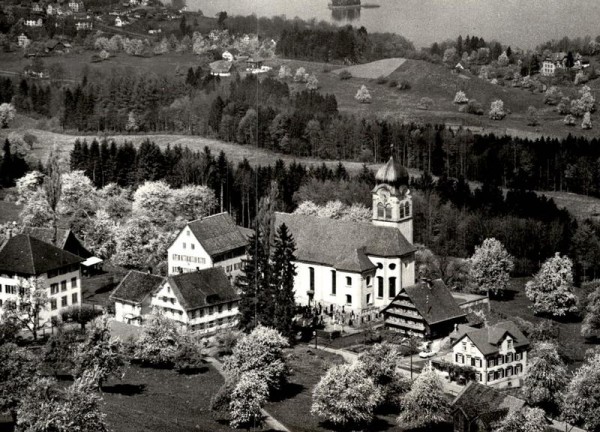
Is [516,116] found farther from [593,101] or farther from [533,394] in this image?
[533,394]

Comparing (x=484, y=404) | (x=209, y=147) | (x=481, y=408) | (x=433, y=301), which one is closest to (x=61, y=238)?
(x=433, y=301)

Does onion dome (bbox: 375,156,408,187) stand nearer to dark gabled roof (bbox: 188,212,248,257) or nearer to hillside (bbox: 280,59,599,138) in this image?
dark gabled roof (bbox: 188,212,248,257)

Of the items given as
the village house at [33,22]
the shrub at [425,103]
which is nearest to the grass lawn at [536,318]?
the shrub at [425,103]

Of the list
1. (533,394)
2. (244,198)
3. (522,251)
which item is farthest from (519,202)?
(533,394)

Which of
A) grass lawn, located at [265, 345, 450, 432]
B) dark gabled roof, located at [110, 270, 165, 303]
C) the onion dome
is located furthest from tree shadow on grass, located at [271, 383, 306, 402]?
the onion dome

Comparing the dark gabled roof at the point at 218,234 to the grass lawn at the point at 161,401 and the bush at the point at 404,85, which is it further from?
the bush at the point at 404,85

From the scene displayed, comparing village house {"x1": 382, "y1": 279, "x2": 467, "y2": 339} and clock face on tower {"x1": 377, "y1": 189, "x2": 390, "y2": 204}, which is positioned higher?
clock face on tower {"x1": 377, "y1": 189, "x2": 390, "y2": 204}

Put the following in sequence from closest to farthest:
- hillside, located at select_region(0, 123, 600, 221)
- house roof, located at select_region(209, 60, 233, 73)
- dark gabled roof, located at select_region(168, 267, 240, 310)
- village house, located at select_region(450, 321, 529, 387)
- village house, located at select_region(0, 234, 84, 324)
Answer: village house, located at select_region(450, 321, 529, 387) → dark gabled roof, located at select_region(168, 267, 240, 310) → village house, located at select_region(0, 234, 84, 324) → hillside, located at select_region(0, 123, 600, 221) → house roof, located at select_region(209, 60, 233, 73)
